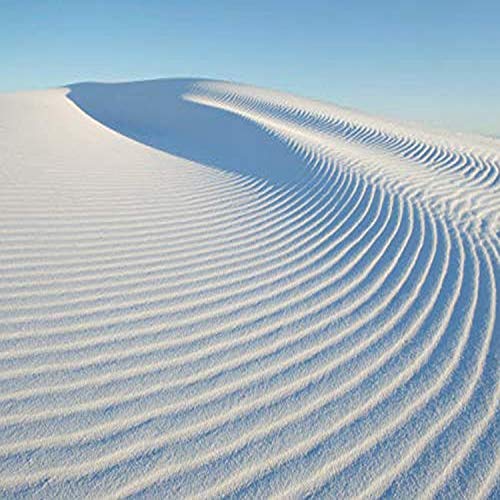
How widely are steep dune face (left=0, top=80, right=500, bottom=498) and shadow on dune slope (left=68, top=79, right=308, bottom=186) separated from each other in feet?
4.22

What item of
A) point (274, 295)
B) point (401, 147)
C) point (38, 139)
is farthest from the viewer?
point (401, 147)

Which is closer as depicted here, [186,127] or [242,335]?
[242,335]

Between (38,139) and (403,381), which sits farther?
(38,139)

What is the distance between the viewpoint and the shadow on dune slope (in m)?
7.43

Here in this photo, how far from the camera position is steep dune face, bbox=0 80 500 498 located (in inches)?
78.4

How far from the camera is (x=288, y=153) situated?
787 cm

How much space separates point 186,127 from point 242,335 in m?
9.40

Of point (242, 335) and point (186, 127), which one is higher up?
point (242, 335)

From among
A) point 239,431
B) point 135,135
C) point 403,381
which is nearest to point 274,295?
point 403,381

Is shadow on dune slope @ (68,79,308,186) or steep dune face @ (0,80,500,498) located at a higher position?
steep dune face @ (0,80,500,498)

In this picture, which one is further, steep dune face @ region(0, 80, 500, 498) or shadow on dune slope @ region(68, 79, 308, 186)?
shadow on dune slope @ region(68, 79, 308, 186)

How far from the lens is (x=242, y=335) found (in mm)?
2855

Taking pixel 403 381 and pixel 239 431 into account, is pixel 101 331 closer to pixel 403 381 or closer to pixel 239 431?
→ pixel 239 431

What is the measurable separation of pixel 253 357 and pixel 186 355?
376 millimetres
